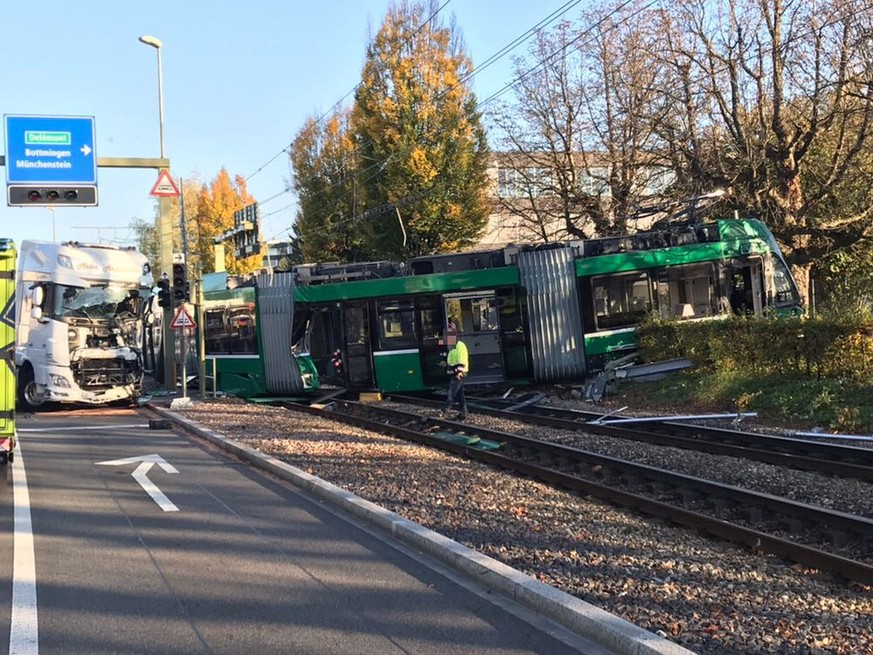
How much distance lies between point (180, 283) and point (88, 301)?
2.20 m

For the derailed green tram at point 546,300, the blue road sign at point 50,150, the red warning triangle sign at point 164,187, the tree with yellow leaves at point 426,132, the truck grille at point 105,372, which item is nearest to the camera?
the derailed green tram at point 546,300

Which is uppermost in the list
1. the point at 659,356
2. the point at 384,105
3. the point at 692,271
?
the point at 384,105

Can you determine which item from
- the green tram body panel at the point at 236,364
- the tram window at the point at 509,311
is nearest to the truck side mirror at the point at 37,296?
the green tram body panel at the point at 236,364

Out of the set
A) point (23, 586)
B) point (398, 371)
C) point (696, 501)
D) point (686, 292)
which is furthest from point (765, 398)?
point (23, 586)

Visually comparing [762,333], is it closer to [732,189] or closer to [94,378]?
[732,189]

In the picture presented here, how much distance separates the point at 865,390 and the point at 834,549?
807 cm

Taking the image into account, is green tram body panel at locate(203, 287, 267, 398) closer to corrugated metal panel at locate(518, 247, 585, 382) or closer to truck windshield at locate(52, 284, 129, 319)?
truck windshield at locate(52, 284, 129, 319)

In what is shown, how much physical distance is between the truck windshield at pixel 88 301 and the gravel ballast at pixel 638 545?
900 cm

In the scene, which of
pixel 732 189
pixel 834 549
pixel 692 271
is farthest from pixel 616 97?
pixel 834 549

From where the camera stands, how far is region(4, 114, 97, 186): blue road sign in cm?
1939

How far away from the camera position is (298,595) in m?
5.67

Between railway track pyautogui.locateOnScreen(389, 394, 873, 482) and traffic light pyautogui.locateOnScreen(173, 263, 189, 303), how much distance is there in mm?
8617

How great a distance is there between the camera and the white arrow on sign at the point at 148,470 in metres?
8.80

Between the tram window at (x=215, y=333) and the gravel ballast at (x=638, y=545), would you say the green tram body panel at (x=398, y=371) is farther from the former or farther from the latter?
the gravel ballast at (x=638, y=545)
